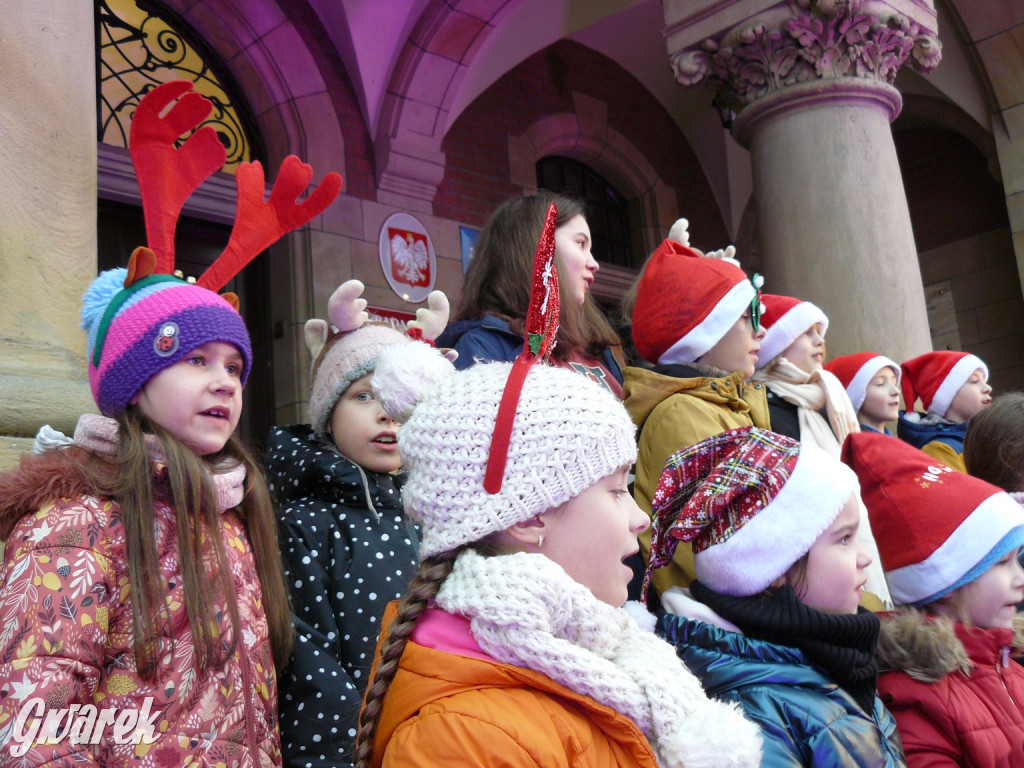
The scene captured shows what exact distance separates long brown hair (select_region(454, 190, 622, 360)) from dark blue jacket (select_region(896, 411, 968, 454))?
1.81 m

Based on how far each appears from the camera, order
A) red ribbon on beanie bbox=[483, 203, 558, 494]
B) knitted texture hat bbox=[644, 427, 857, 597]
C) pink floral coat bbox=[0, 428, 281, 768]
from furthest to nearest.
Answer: knitted texture hat bbox=[644, 427, 857, 597], pink floral coat bbox=[0, 428, 281, 768], red ribbon on beanie bbox=[483, 203, 558, 494]

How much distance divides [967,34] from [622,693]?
8623 mm

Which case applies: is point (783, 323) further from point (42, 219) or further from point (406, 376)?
point (42, 219)

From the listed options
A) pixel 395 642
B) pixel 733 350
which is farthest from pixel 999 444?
pixel 395 642

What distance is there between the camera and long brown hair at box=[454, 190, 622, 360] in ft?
9.86

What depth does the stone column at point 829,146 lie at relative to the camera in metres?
4.89

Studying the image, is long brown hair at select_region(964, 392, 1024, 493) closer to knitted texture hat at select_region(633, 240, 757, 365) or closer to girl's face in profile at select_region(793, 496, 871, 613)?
knitted texture hat at select_region(633, 240, 757, 365)

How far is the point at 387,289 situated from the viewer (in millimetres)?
7047

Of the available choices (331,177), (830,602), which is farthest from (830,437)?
(331,177)

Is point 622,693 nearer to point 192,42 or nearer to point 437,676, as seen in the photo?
point 437,676

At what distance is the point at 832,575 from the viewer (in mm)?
2074

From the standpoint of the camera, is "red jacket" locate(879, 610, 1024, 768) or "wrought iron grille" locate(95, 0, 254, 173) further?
"wrought iron grille" locate(95, 0, 254, 173)

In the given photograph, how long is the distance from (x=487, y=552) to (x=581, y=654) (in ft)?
0.84

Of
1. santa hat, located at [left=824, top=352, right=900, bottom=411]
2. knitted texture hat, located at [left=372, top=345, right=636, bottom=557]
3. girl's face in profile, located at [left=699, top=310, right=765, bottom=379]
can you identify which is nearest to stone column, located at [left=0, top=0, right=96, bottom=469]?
knitted texture hat, located at [left=372, top=345, right=636, bottom=557]
